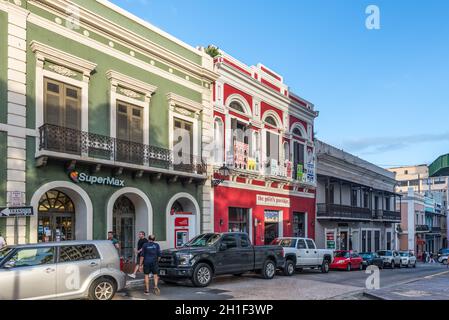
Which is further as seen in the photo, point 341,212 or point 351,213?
point 351,213

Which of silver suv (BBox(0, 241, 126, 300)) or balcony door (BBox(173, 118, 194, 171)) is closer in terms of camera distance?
silver suv (BBox(0, 241, 126, 300))

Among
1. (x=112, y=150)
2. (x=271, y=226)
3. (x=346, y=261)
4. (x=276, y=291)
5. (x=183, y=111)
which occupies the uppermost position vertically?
(x=183, y=111)

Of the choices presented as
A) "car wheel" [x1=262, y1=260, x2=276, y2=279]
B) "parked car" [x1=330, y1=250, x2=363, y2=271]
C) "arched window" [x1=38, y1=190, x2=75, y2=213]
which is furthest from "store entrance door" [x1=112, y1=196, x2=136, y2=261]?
"parked car" [x1=330, y1=250, x2=363, y2=271]

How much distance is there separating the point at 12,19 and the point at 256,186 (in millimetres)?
15572

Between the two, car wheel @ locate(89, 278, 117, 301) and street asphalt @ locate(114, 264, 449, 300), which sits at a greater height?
car wheel @ locate(89, 278, 117, 301)

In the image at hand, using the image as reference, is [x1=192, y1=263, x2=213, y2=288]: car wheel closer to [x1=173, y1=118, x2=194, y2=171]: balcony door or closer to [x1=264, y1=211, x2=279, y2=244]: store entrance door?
[x1=173, y1=118, x2=194, y2=171]: balcony door

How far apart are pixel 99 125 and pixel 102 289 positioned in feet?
28.1

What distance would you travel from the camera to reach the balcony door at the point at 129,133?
19359 millimetres

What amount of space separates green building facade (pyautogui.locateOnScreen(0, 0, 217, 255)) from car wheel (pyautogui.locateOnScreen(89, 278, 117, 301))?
5173mm

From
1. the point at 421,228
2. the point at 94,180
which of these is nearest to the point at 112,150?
the point at 94,180

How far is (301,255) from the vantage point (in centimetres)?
2145

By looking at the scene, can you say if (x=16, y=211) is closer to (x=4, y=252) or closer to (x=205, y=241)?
(x=4, y=252)

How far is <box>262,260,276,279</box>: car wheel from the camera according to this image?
722 inches
